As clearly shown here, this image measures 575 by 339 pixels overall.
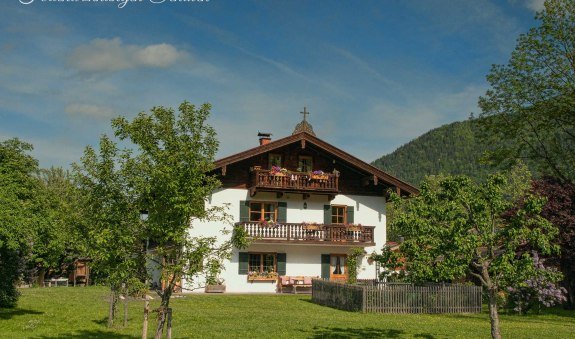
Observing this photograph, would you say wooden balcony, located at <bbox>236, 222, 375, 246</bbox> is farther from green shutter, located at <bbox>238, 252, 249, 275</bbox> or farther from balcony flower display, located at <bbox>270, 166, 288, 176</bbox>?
balcony flower display, located at <bbox>270, 166, 288, 176</bbox>

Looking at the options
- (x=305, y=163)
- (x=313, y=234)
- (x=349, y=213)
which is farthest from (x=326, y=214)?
(x=305, y=163)

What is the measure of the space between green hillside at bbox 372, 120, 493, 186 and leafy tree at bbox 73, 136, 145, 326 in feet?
414

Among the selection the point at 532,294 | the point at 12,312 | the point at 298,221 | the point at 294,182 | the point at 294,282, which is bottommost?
the point at 12,312

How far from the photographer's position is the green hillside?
14300cm

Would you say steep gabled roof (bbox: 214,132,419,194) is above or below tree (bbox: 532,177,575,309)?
above

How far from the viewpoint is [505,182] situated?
47.8ft

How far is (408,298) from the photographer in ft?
78.3

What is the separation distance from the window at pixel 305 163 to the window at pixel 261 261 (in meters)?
5.24

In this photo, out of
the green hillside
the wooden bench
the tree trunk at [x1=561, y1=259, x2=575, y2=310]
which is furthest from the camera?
the green hillside

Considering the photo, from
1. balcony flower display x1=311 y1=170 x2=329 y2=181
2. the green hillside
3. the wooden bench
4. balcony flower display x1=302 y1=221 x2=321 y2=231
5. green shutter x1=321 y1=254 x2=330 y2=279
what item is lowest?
the wooden bench

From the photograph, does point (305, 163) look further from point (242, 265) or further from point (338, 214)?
point (242, 265)

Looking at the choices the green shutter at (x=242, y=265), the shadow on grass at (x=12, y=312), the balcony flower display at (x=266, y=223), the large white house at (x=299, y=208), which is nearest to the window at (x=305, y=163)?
the large white house at (x=299, y=208)

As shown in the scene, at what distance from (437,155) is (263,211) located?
129212mm

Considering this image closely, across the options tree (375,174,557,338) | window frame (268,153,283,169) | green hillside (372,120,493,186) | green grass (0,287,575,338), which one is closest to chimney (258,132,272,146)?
window frame (268,153,283,169)
